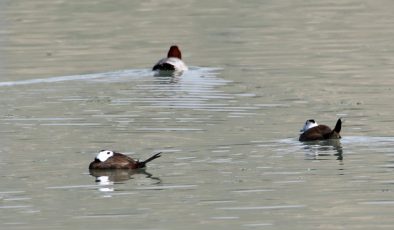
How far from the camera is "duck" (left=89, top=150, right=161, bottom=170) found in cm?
1984

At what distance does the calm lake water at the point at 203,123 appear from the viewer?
17078mm

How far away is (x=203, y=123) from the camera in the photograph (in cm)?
2366

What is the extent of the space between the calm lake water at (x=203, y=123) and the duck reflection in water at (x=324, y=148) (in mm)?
35

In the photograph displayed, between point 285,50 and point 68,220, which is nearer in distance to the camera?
point 68,220

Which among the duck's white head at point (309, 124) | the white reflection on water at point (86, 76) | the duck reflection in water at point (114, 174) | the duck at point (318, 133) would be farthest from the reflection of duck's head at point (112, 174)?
the white reflection on water at point (86, 76)

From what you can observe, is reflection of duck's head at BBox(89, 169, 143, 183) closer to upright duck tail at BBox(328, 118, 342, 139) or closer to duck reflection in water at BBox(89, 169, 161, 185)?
duck reflection in water at BBox(89, 169, 161, 185)

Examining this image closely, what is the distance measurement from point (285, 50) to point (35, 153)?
1463cm

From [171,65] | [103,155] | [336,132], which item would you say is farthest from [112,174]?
[171,65]

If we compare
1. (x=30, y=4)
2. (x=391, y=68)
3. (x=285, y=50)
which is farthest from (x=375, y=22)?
(x=30, y=4)

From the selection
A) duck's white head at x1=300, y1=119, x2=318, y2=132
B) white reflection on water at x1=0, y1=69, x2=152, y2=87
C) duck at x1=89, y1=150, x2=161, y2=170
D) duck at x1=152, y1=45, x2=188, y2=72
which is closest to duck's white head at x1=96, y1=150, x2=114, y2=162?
duck at x1=89, y1=150, x2=161, y2=170

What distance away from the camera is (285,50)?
115ft

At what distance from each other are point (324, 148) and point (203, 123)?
282cm

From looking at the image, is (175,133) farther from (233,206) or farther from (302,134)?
(233,206)

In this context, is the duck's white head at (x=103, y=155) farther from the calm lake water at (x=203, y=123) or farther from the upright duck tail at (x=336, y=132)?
the upright duck tail at (x=336, y=132)
